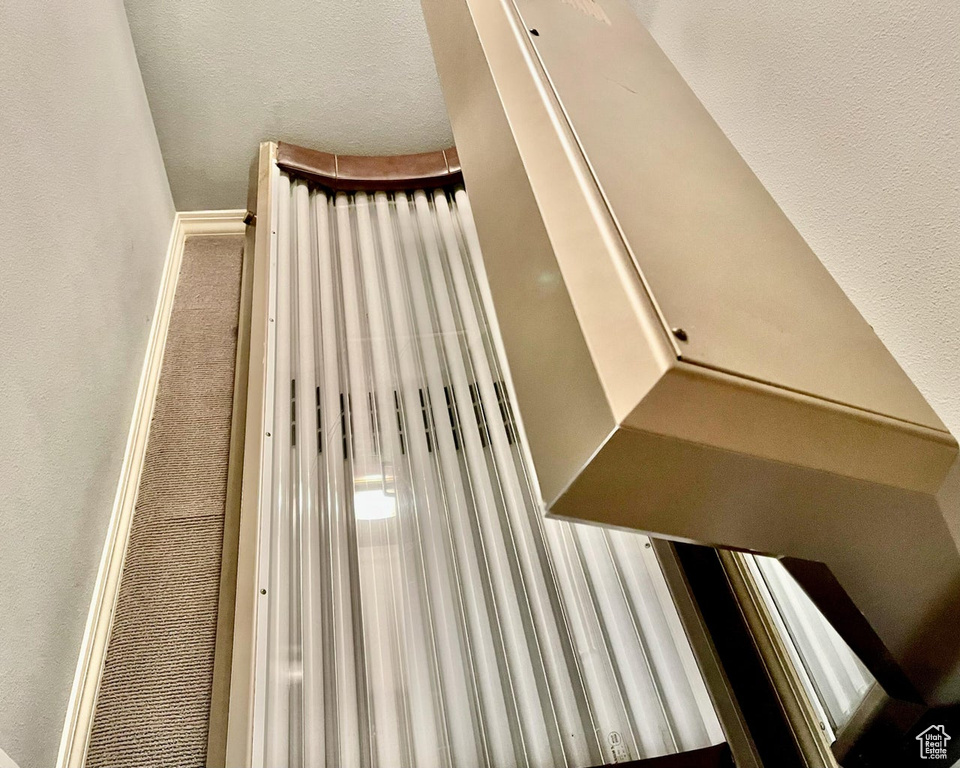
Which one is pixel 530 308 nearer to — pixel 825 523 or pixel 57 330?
pixel 825 523

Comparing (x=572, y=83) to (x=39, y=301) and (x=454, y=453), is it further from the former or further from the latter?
(x=39, y=301)

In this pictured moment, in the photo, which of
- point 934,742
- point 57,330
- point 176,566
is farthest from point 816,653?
point 57,330

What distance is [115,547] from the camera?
1.00m

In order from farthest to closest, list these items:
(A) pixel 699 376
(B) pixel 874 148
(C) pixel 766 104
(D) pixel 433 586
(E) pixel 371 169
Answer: (E) pixel 371 169
(C) pixel 766 104
(D) pixel 433 586
(B) pixel 874 148
(A) pixel 699 376

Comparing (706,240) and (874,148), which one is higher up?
(874,148)

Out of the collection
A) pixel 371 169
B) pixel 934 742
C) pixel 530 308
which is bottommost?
pixel 934 742

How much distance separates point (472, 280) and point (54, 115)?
2.38ft

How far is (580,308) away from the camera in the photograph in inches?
16.9

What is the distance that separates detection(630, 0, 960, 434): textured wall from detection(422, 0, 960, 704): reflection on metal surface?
7.2 inches

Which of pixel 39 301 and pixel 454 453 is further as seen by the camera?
pixel 454 453

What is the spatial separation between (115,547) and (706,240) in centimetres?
93

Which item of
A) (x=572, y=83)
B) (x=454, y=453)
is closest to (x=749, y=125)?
(x=572, y=83)

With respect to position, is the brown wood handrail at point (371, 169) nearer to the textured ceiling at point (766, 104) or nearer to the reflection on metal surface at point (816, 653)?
the textured ceiling at point (766, 104)

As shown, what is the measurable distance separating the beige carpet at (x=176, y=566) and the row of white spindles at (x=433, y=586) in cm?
19
